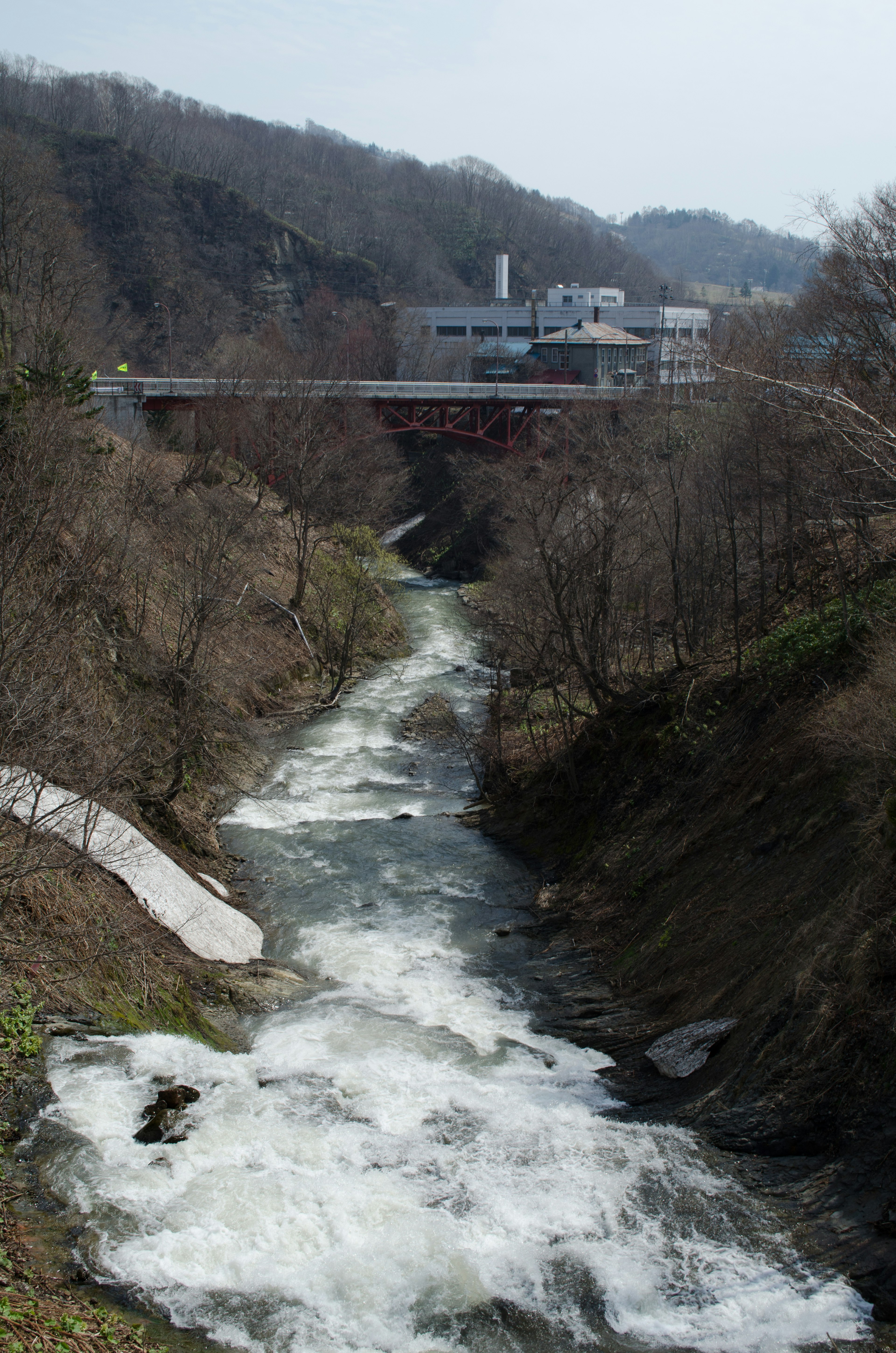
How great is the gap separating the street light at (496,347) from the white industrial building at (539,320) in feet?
0.27

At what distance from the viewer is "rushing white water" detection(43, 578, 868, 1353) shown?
7.29 meters

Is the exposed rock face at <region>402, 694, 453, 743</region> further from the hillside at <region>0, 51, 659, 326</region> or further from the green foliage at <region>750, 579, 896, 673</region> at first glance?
the hillside at <region>0, 51, 659, 326</region>

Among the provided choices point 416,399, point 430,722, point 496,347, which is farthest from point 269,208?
point 430,722

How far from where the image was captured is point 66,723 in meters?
10.8

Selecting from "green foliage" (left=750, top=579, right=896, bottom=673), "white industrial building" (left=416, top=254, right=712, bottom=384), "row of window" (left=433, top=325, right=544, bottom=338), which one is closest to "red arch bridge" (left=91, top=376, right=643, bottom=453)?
"white industrial building" (left=416, top=254, right=712, bottom=384)

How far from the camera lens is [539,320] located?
308 feet

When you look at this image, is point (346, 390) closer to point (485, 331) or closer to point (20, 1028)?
Result: point (20, 1028)

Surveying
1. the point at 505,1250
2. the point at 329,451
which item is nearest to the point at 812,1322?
the point at 505,1250

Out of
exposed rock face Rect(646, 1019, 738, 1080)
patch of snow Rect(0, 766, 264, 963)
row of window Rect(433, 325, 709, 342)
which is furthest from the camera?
row of window Rect(433, 325, 709, 342)

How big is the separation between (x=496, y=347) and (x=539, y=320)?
54.7 ft

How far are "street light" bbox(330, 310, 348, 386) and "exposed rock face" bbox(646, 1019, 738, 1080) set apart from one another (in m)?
48.7

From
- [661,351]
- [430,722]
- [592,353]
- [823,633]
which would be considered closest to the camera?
[823,633]


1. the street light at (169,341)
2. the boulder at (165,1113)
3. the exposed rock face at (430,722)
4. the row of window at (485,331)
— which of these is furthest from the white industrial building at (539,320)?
the boulder at (165,1113)

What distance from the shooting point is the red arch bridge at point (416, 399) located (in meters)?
41.2
